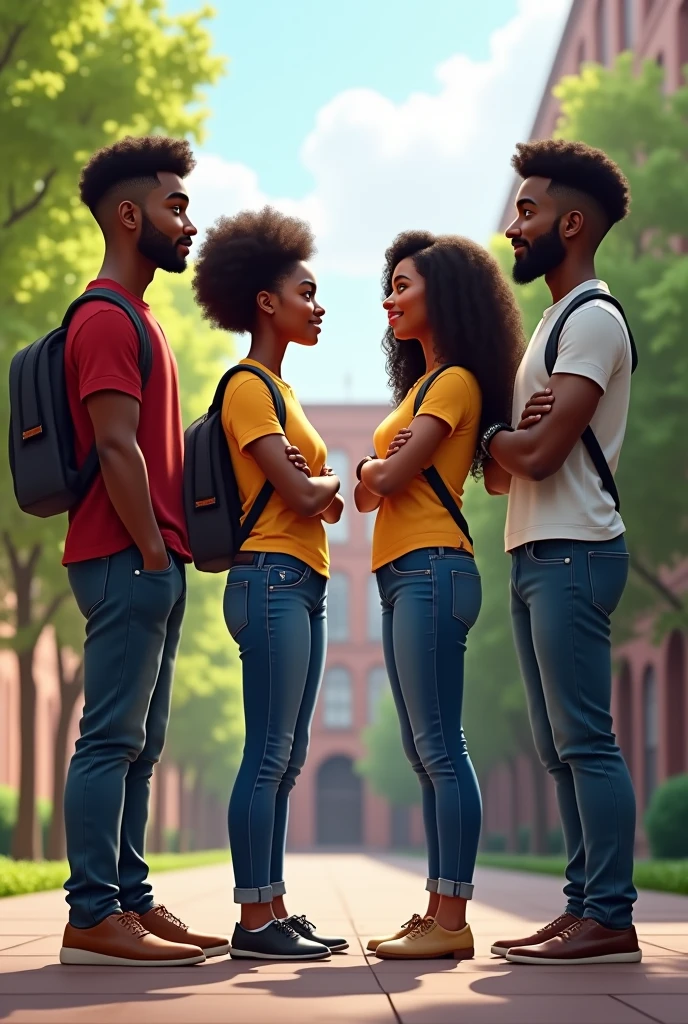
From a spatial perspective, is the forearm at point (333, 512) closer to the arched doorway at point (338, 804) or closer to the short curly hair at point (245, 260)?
the short curly hair at point (245, 260)

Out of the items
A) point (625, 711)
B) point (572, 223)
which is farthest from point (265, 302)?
point (625, 711)

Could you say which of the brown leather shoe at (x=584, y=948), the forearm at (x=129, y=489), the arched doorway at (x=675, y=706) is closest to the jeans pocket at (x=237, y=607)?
the forearm at (x=129, y=489)

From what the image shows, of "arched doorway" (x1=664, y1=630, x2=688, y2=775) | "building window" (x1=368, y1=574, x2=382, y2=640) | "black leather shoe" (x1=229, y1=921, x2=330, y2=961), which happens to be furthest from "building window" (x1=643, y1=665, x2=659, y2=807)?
"building window" (x1=368, y1=574, x2=382, y2=640)

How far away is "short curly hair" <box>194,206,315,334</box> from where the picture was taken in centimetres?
529

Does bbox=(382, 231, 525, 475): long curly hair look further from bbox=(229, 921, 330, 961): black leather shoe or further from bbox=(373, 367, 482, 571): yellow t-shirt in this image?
bbox=(229, 921, 330, 961): black leather shoe

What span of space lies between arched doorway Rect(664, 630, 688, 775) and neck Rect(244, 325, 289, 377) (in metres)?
24.1

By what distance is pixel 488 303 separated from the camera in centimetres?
524

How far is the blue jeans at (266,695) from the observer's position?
15.7ft

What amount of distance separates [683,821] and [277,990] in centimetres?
1521

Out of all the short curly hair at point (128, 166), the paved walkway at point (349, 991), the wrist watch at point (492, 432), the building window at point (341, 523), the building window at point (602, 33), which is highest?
the building window at point (602, 33)

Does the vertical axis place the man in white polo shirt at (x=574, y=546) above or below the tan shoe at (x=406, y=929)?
above

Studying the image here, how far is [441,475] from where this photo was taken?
5.10m

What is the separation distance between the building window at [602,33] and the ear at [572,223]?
3208 centimetres

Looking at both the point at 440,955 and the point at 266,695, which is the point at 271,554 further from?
the point at 440,955
